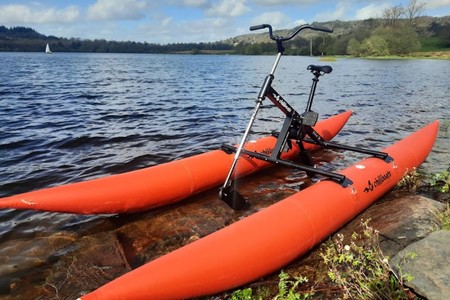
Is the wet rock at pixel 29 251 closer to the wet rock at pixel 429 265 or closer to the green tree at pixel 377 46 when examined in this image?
the wet rock at pixel 429 265

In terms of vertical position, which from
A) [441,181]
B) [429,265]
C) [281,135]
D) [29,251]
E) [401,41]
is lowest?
[29,251]

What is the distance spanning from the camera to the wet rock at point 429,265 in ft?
9.40

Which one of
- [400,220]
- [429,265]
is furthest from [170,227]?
[429,265]

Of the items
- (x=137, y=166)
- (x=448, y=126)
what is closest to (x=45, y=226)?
(x=137, y=166)

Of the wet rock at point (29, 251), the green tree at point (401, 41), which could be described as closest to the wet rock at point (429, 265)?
the wet rock at point (29, 251)

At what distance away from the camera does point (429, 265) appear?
3.14 meters

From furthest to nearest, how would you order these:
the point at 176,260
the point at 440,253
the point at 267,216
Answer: the point at 267,216
the point at 176,260
the point at 440,253

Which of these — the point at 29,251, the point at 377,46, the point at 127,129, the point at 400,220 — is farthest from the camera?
the point at 377,46

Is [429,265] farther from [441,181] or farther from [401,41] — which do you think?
[401,41]

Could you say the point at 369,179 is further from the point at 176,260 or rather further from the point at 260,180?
the point at 176,260

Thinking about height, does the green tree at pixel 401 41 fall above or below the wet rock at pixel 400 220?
above

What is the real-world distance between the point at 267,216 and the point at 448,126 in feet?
39.5

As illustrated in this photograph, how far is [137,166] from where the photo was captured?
364 inches

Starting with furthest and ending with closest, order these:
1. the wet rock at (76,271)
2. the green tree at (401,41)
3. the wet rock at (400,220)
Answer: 1. the green tree at (401,41)
2. the wet rock at (400,220)
3. the wet rock at (76,271)
